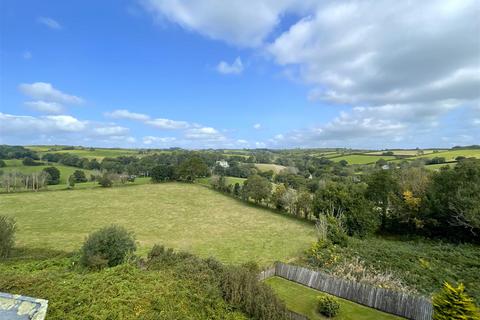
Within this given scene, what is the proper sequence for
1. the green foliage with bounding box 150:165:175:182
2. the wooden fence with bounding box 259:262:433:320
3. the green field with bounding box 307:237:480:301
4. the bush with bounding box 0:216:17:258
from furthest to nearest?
the green foliage with bounding box 150:165:175:182, the bush with bounding box 0:216:17:258, the green field with bounding box 307:237:480:301, the wooden fence with bounding box 259:262:433:320

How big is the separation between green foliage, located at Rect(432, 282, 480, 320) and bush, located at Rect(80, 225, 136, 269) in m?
12.9

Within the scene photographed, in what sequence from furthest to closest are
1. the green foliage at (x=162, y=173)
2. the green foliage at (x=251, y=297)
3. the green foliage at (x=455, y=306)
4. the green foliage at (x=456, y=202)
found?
the green foliage at (x=162, y=173) < the green foliage at (x=456, y=202) < the green foliage at (x=251, y=297) < the green foliage at (x=455, y=306)

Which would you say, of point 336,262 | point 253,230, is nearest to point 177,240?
point 253,230

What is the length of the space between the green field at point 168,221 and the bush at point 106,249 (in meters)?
8.05

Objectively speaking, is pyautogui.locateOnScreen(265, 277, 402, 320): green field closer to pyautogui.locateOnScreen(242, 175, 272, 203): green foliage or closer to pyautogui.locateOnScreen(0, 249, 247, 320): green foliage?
pyautogui.locateOnScreen(0, 249, 247, 320): green foliage

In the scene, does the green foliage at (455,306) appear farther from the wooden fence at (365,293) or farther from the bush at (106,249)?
the bush at (106,249)

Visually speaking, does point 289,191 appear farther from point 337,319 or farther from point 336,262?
point 337,319

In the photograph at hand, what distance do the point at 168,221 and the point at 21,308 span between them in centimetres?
3170

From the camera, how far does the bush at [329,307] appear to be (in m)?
11.3

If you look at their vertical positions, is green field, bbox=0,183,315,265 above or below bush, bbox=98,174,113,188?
below

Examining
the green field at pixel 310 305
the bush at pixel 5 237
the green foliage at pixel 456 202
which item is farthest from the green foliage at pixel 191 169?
the green field at pixel 310 305

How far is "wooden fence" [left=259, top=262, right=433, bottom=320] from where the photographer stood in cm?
1066

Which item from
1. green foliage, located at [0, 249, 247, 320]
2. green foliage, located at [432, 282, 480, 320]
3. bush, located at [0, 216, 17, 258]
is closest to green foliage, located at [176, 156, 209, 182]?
bush, located at [0, 216, 17, 258]

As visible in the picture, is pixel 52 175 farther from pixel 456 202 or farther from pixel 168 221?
pixel 456 202
